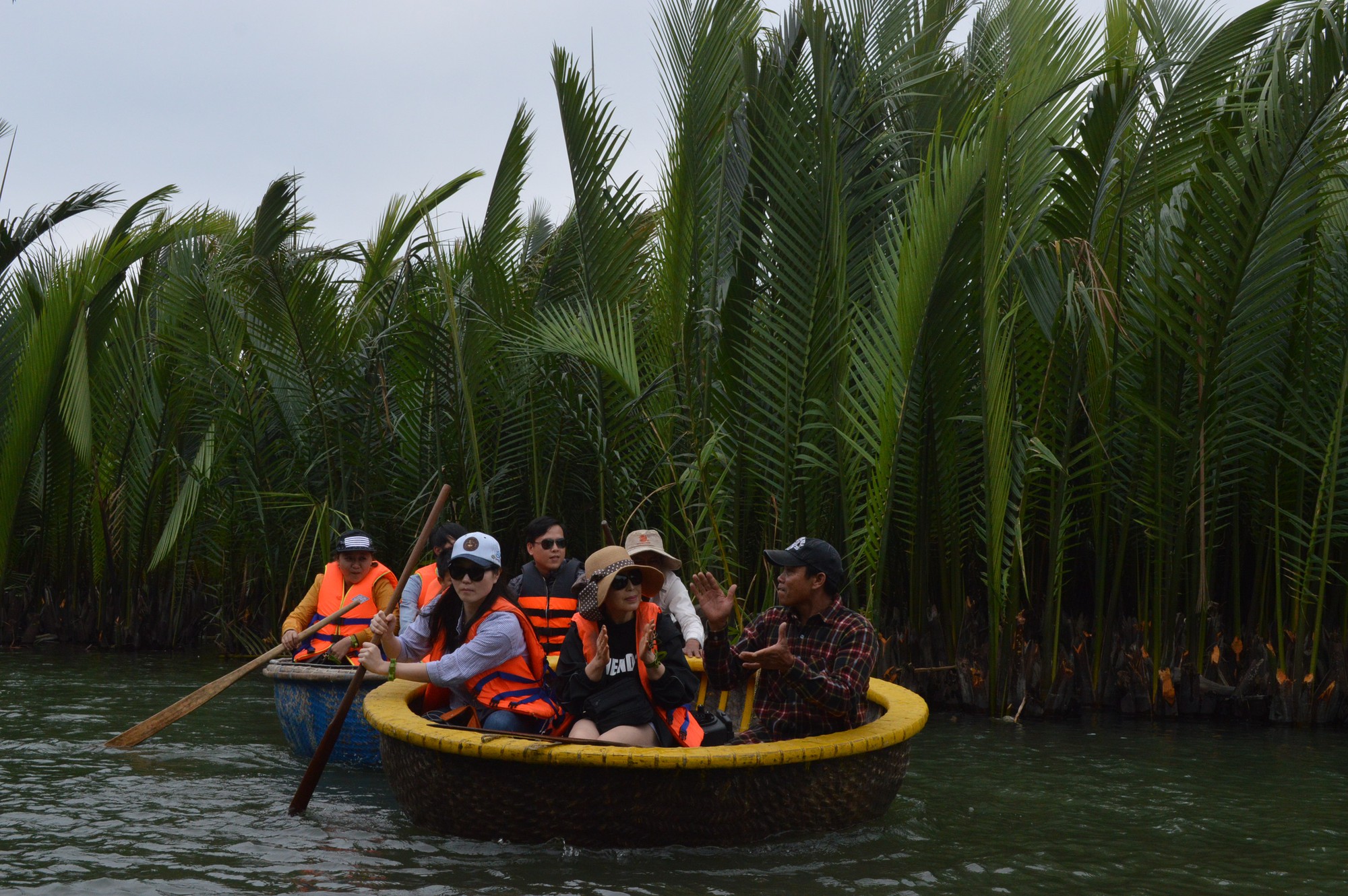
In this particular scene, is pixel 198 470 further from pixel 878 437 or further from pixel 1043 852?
pixel 1043 852

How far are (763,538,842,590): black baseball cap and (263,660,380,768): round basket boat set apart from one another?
8.62 ft

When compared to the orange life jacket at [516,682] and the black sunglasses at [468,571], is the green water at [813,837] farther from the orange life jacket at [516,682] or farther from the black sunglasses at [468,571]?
the black sunglasses at [468,571]

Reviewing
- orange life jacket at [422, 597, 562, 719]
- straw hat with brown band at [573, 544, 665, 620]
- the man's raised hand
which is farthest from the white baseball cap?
the man's raised hand

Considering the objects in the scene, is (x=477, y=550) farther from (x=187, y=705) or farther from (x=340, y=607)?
(x=340, y=607)

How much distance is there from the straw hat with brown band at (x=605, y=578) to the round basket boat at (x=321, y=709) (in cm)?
195

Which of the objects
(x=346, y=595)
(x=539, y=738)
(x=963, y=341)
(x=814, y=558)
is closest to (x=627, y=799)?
(x=539, y=738)

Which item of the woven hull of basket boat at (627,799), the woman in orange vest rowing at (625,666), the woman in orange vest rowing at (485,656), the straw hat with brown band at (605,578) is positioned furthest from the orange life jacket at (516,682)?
the woven hull of basket boat at (627,799)

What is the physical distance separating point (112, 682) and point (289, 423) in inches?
93.0

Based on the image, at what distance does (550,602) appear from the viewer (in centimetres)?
658

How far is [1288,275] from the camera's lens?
7320 mm

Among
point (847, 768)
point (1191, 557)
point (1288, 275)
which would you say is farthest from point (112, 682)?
point (1288, 275)

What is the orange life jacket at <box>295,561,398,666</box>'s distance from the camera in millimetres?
7512

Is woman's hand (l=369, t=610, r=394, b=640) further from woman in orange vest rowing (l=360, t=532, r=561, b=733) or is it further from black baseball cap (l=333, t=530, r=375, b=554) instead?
black baseball cap (l=333, t=530, r=375, b=554)

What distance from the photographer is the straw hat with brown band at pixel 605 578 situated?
5.13 metres
